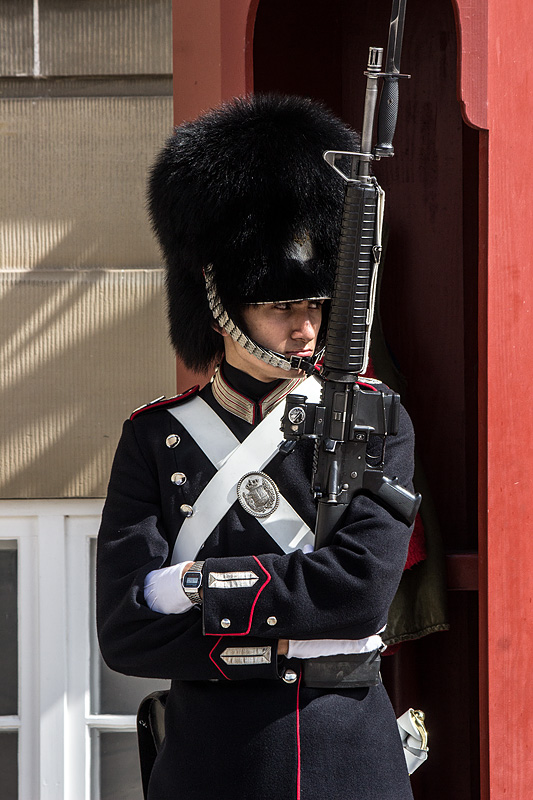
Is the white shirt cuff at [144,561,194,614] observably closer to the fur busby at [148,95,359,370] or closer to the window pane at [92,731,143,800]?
the fur busby at [148,95,359,370]

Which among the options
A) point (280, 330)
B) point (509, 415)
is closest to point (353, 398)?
point (280, 330)

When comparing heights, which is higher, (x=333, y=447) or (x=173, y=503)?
(x=333, y=447)

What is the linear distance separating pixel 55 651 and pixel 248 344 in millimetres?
1152

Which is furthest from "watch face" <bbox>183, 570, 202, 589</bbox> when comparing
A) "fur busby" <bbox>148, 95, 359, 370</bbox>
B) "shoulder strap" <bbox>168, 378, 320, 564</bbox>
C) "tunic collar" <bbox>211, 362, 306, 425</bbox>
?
"fur busby" <bbox>148, 95, 359, 370</bbox>

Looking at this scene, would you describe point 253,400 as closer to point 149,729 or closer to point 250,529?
point 250,529

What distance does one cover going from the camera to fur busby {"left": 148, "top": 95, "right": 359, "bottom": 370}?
183 cm

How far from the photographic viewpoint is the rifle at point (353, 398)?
169 cm

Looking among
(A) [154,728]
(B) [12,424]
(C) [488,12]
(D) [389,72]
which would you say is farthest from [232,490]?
(C) [488,12]

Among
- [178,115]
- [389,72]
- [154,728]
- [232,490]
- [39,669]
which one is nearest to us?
[389,72]

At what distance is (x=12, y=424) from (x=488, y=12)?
1505 millimetres

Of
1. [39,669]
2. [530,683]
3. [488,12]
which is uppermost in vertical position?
[488,12]

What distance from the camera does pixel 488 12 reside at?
6.85 feet

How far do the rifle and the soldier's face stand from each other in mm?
99

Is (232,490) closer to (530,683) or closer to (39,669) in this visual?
(530,683)
